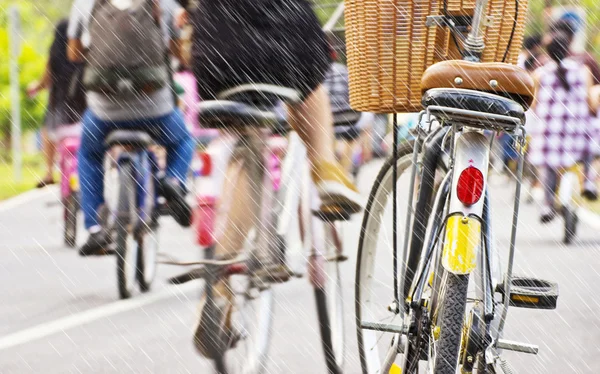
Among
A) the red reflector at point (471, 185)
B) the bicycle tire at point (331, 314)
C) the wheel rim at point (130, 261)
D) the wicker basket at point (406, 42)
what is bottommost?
the wheel rim at point (130, 261)

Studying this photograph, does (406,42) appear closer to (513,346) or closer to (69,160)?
(513,346)

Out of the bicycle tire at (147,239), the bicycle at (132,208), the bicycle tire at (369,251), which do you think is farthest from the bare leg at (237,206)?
the bicycle tire at (147,239)

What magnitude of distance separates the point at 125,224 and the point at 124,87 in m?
0.79

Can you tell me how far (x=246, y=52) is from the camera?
3848 millimetres

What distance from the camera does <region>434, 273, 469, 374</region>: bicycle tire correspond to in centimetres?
272

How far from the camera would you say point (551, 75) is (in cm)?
941

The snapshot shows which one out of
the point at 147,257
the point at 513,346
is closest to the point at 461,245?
the point at 513,346

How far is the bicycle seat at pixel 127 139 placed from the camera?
244 inches

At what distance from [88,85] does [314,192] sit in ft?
7.03

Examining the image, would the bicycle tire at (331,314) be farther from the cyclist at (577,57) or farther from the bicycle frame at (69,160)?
the cyclist at (577,57)

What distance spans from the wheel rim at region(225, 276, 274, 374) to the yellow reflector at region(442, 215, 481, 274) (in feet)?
3.88

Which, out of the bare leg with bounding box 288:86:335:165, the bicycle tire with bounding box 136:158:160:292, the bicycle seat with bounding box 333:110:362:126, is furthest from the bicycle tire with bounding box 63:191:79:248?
the bare leg with bounding box 288:86:335:165

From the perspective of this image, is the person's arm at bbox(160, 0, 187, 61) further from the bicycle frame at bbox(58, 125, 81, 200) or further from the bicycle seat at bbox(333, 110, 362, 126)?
Result: the bicycle frame at bbox(58, 125, 81, 200)

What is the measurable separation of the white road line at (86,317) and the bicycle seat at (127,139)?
33.5 inches
